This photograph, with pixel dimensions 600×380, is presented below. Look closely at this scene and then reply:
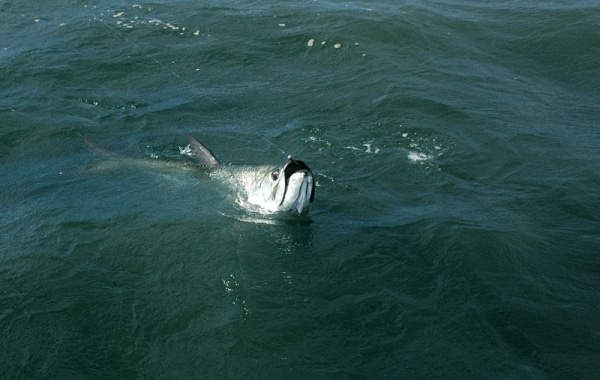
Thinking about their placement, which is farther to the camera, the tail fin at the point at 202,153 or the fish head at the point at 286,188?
the tail fin at the point at 202,153

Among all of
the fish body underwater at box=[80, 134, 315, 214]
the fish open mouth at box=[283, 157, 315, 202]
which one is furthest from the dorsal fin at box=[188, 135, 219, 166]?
the fish open mouth at box=[283, 157, 315, 202]

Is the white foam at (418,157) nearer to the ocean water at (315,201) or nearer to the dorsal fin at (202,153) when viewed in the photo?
the ocean water at (315,201)

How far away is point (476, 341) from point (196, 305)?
10.9 ft

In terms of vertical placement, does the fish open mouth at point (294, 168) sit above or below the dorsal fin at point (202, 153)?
above

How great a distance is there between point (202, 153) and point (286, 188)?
230 centimetres

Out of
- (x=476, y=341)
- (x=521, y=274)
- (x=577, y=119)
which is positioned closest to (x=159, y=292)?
(x=476, y=341)

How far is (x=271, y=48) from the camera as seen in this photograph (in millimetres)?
16500

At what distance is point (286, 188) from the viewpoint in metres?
9.42

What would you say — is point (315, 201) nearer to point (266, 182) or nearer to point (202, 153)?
point (266, 182)

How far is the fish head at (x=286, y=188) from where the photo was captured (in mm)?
9195

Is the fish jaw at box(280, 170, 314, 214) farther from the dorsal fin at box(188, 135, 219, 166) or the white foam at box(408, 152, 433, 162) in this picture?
the white foam at box(408, 152, 433, 162)

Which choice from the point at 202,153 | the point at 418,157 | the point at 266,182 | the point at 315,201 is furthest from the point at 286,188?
the point at 418,157

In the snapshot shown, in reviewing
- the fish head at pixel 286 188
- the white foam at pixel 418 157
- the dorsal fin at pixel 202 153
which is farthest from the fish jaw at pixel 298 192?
the white foam at pixel 418 157

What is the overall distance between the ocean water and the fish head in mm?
276
